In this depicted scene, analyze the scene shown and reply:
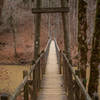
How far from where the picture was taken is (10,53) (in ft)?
73.9

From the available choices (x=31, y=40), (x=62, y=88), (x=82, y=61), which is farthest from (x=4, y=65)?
(x=82, y=61)

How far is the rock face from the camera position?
70.1 feet

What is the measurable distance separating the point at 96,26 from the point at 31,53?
743 inches

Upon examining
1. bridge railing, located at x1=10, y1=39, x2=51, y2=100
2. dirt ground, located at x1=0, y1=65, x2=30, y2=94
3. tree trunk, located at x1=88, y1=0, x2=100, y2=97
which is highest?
tree trunk, located at x1=88, y1=0, x2=100, y2=97

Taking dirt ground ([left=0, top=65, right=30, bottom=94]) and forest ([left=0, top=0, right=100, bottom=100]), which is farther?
dirt ground ([left=0, top=65, right=30, bottom=94])

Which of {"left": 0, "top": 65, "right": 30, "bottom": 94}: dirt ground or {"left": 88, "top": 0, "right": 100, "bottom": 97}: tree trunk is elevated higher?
{"left": 88, "top": 0, "right": 100, "bottom": 97}: tree trunk

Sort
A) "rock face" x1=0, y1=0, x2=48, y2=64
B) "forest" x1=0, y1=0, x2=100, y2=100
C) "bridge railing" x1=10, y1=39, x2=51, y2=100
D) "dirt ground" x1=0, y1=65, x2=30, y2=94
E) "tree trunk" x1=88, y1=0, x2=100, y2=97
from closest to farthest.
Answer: "bridge railing" x1=10, y1=39, x2=51, y2=100 → "tree trunk" x1=88, y1=0, x2=100, y2=97 → "forest" x1=0, y1=0, x2=100, y2=100 → "dirt ground" x1=0, y1=65, x2=30, y2=94 → "rock face" x1=0, y1=0, x2=48, y2=64

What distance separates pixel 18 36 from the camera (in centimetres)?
3047

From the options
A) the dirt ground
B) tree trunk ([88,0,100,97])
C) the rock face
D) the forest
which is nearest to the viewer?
tree trunk ([88,0,100,97])

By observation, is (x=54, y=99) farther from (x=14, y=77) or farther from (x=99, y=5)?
(x=14, y=77)

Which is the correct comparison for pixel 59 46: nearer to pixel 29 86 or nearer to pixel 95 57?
pixel 29 86

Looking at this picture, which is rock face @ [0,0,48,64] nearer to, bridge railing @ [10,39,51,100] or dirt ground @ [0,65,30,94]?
dirt ground @ [0,65,30,94]

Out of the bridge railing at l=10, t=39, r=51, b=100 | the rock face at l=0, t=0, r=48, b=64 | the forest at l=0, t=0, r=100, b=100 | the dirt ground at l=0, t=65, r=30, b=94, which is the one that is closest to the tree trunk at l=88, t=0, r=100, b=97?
the forest at l=0, t=0, r=100, b=100

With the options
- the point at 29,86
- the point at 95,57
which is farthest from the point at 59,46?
the point at 95,57
